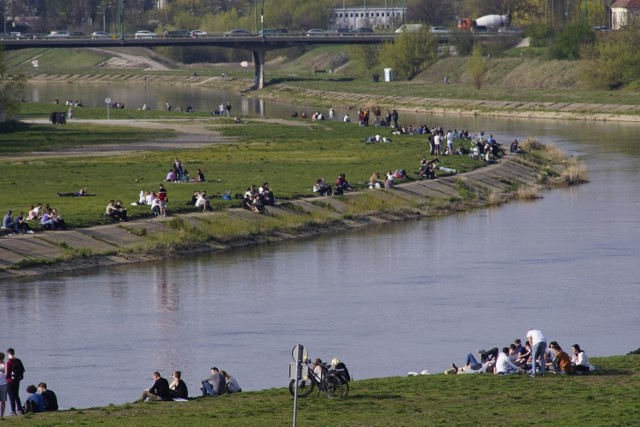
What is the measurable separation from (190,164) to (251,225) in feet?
58.1

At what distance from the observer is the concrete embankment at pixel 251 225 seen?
49812 mm

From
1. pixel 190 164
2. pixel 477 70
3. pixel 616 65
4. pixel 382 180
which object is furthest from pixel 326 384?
pixel 477 70

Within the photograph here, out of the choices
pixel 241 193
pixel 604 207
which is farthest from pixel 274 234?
pixel 604 207

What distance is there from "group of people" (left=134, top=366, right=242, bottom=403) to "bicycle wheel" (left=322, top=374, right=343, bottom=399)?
2.41 m

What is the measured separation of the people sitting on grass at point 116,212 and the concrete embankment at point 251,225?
0.59 meters

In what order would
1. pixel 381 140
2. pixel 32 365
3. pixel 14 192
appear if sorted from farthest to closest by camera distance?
pixel 381 140 → pixel 14 192 → pixel 32 365

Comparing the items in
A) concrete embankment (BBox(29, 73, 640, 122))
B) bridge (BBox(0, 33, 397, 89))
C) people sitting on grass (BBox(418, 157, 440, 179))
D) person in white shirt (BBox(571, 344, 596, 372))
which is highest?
bridge (BBox(0, 33, 397, 89))

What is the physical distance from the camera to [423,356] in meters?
36.4

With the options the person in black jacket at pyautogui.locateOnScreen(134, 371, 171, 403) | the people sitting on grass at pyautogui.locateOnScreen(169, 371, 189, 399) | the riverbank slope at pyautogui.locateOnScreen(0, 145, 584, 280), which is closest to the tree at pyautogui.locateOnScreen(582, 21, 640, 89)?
the riverbank slope at pyautogui.locateOnScreen(0, 145, 584, 280)

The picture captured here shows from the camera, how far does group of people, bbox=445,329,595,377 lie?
102ft

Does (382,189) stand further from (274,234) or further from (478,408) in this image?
(478,408)

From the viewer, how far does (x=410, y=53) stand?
6545 inches

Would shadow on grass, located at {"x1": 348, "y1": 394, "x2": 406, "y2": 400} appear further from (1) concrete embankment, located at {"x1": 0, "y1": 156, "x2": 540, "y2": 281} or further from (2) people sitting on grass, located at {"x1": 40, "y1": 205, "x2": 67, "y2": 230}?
(2) people sitting on grass, located at {"x1": 40, "y1": 205, "x2": 67, "y2": 230}

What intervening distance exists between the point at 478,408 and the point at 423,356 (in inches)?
342
